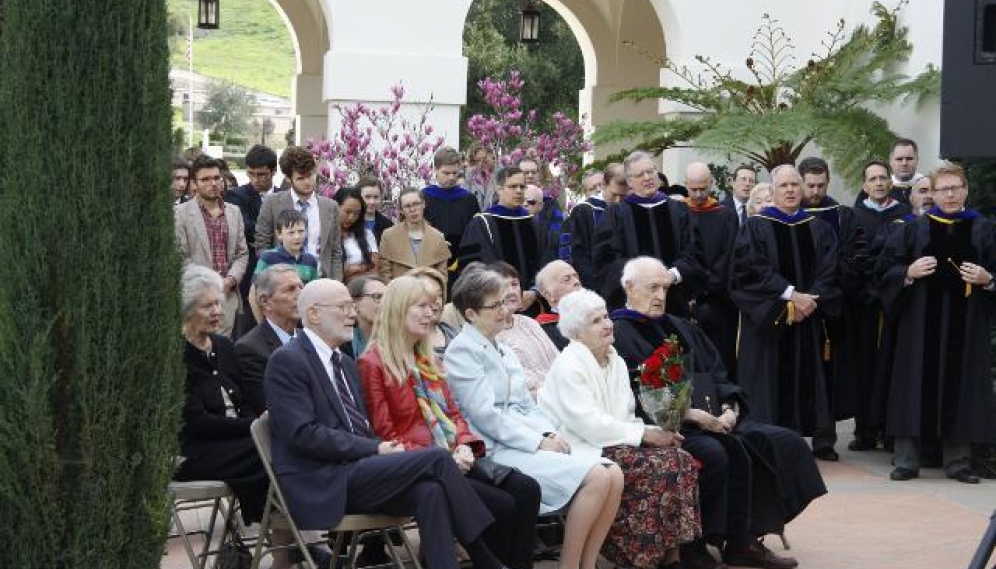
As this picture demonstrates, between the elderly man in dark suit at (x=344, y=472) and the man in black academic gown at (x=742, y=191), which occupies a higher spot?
the man in black academic gown at (x=742, y=191)

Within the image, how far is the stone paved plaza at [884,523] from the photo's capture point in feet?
27.0

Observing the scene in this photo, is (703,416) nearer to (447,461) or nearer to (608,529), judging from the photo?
(608,529)

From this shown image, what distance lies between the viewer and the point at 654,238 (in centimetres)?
1134

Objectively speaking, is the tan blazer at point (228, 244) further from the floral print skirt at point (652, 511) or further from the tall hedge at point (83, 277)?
the tall hedge at point (83, 277)

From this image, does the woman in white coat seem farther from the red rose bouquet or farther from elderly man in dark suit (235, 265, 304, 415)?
elderly man in dark suit (235, 265, 304, 415)

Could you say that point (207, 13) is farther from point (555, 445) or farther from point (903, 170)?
point (555, 445)

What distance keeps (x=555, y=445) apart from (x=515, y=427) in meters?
0.21

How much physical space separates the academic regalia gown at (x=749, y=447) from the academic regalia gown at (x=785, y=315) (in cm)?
273

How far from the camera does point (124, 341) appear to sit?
4.89 m

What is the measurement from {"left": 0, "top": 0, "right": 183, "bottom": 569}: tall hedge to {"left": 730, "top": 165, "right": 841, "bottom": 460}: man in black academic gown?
685 centimetres

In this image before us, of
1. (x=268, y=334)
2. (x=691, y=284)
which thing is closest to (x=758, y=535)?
(x=268, y=334)

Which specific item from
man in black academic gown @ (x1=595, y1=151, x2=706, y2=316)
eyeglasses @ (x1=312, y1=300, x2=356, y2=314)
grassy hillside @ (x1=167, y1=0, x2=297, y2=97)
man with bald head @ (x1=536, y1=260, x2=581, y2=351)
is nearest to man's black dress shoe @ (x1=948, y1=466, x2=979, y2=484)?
man in black academic gown @ (x1=595, y1=151, x2=706, y2=316)

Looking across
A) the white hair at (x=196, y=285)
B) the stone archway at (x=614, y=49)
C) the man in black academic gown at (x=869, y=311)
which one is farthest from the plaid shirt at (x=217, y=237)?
the stone archway at (x=614, y=49)

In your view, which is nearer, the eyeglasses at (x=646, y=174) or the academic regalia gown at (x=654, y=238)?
the eyeglasses at (x=646, y=174)
